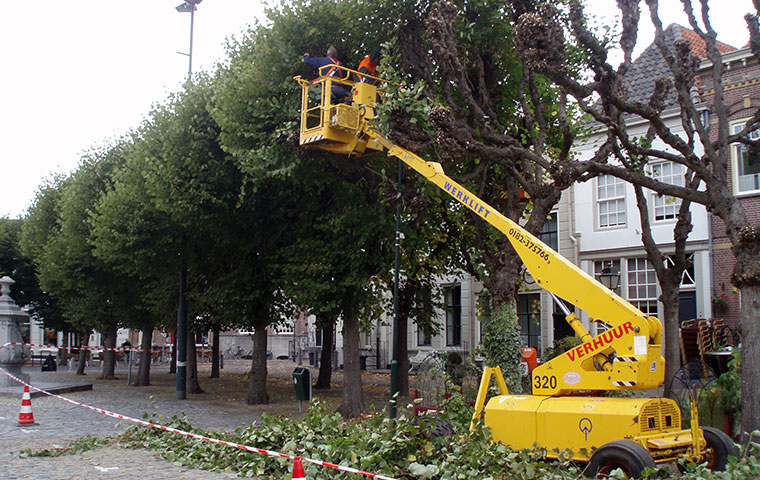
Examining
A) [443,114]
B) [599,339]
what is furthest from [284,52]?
[599,339]

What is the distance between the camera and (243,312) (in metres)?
18.7

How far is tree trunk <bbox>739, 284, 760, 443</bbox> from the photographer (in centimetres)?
930

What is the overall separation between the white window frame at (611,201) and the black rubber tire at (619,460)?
1727 centimetres

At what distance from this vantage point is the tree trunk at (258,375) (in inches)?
768

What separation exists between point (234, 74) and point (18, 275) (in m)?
27.6

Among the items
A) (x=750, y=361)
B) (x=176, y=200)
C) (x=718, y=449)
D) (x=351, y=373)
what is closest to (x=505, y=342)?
(x=750, y=361)

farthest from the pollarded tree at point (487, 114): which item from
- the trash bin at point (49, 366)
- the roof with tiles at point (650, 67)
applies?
the trash bin at point (49, 366)

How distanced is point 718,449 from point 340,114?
8.06 meters

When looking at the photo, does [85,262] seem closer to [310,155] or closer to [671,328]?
[310,155]

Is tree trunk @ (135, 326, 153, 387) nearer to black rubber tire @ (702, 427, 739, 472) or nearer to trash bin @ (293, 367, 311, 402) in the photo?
trash bin @ (293, 367, 311, 402)

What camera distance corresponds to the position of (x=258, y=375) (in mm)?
19641

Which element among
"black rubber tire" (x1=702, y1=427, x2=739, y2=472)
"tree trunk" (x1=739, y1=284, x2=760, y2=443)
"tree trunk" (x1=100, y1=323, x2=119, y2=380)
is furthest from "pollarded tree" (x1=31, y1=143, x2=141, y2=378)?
"black rubber tire" (x1=702, y1=427, x2=739, y2=472)

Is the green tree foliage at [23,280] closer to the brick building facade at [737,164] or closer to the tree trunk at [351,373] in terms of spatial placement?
the tree trunk at [351,373]

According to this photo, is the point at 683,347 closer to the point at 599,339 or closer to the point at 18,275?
the point at 599,339
